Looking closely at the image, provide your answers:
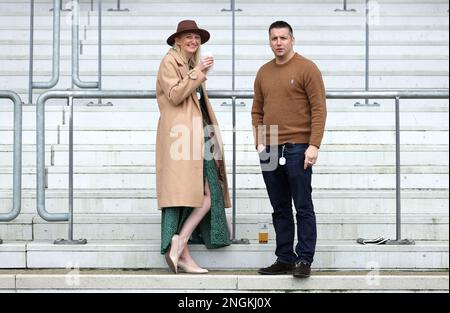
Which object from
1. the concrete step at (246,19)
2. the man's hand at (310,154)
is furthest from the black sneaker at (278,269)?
the concrete step at (246,19)

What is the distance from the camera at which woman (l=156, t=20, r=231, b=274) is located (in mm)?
7438

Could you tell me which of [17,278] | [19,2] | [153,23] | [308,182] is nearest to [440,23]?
[153,23]

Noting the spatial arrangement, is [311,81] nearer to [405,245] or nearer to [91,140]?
[405,245]

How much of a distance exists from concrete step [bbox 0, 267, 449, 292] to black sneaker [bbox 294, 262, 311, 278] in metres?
0.06

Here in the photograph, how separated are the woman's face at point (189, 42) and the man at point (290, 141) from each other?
0.43m

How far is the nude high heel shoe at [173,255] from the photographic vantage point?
740cm

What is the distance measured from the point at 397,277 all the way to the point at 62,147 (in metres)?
2.63

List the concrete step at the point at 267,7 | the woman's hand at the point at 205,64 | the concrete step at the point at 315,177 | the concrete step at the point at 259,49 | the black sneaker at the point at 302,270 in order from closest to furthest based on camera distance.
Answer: the black sneaker at the point at 302,270 < the woman's hand at the point at 205,64 < the concrete step at the point at 315,177 < the concrete step at the point at 259,49 < the concrete step at the point at 267,7

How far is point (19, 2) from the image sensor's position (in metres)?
12.2

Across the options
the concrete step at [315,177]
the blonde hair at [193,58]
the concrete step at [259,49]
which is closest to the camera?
the blonde hair at [193,58]

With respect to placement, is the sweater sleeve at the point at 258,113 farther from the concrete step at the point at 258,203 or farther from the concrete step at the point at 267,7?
the concrete step at the point at 267,7

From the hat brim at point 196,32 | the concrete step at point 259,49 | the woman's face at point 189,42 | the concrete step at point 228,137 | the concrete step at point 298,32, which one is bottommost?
the concrete step at point 228,137

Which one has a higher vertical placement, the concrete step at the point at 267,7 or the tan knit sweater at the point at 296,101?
the concrete step at the point at 267,7

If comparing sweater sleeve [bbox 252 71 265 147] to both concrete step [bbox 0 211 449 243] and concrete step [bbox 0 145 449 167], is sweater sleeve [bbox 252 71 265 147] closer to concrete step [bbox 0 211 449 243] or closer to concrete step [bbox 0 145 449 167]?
concrete step [bbox 0 211 449 243]
